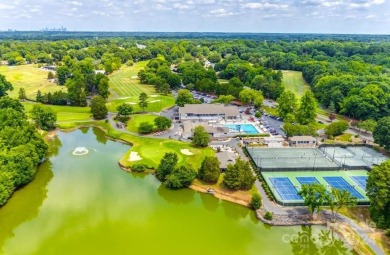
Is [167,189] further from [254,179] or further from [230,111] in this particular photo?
[230,111]

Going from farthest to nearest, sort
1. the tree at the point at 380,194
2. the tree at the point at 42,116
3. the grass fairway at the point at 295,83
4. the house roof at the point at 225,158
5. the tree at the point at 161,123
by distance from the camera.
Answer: the grass fairway at the point at 295,83 → the tree at the point at 42,116 → the tree at the point at 161,123 → the house roof at the point at 225,158 → the tree at the point at 380,194

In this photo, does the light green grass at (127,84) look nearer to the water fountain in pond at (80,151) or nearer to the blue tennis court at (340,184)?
the water fountain in pond at (80,151)

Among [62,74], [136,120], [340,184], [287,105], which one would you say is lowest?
[340,184]

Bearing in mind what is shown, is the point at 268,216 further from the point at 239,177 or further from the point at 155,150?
the point at 155,150

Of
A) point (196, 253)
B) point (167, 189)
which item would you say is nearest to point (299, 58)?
point (167, 189)

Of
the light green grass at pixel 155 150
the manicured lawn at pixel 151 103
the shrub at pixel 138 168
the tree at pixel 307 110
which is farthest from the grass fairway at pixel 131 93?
the tree at pixel 307 110

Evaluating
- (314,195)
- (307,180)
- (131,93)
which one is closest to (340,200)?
(314,195)
